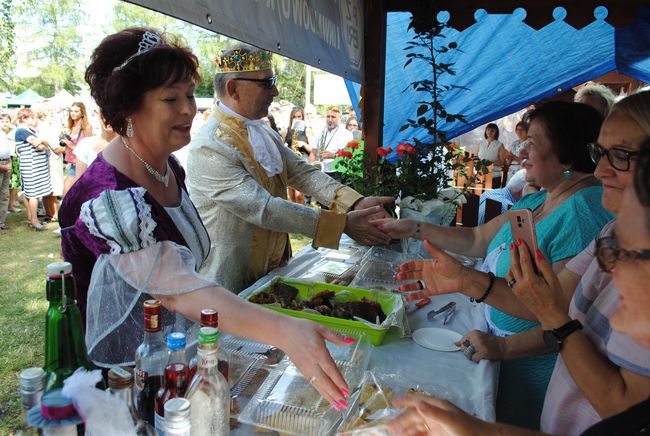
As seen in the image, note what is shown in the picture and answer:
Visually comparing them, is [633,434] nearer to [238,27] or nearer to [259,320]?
[259,320]

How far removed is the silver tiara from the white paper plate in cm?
143

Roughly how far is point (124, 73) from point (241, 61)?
1.13 meters

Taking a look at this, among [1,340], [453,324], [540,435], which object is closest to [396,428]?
[540,435]

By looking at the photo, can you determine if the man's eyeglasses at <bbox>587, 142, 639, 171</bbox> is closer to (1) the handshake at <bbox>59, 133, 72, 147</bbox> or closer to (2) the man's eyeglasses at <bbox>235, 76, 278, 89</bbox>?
(2) the man's eyeglasses at <bbox>235, 76, 278, 89</bbox>

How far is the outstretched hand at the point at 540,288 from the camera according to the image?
1.24 m

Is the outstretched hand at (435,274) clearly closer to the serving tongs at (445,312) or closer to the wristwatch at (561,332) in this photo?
the serving tongs at (445,312)

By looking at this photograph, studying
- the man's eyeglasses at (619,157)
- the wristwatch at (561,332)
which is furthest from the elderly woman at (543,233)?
the wristwatch at (561,332)

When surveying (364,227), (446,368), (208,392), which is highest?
(364,227)

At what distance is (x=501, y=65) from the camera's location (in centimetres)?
495

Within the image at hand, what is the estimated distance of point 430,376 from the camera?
5.16 ft

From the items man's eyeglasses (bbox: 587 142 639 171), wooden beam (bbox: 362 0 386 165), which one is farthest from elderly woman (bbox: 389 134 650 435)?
wooden beam (bbox: 362 0 386 165)

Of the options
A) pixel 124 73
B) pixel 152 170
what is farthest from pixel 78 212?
pixel 124 73

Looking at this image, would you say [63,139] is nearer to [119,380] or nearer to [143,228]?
[143,228]

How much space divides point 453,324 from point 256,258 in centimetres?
114
